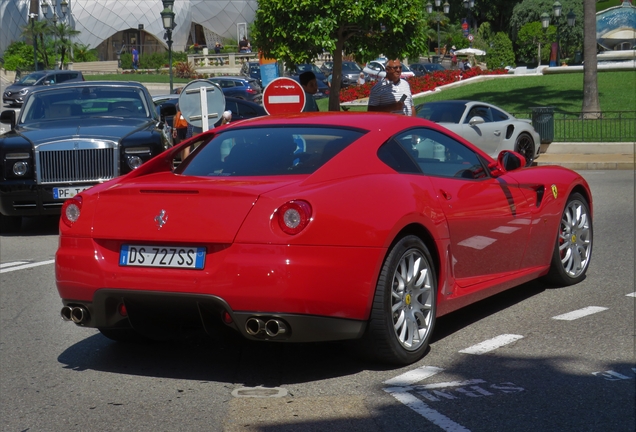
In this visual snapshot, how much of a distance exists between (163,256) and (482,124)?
50.0 feet

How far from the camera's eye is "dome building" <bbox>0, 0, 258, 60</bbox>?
372 ft

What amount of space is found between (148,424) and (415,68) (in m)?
58.0

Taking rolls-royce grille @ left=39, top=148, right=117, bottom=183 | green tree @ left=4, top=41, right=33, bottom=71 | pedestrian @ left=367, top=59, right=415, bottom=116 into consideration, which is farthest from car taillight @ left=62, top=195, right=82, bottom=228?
green tree @ left=4, top=41, right=33, bottom=71

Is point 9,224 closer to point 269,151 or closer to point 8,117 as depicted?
point 8,117

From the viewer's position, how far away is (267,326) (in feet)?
16.8

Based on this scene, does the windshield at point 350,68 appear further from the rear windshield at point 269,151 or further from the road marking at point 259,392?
the road marking at point 259,392

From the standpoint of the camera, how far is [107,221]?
18.2 ft

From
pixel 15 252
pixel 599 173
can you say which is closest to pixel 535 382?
pixel 15 252

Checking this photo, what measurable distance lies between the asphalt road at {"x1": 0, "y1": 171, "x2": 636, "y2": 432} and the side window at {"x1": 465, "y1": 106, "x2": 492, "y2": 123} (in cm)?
1222

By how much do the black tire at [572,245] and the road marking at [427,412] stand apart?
9.68 feet

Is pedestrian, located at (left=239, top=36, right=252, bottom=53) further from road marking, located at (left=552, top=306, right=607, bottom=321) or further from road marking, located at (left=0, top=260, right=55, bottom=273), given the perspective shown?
road marking, located at (left=552, top=306, right=607, bottom=321)

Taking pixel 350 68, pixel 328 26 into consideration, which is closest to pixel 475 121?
pixel 328 26

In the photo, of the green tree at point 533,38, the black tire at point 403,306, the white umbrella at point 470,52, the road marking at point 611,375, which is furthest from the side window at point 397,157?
the green tree at point 533,38

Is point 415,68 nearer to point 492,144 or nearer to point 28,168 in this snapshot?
point 492,144
